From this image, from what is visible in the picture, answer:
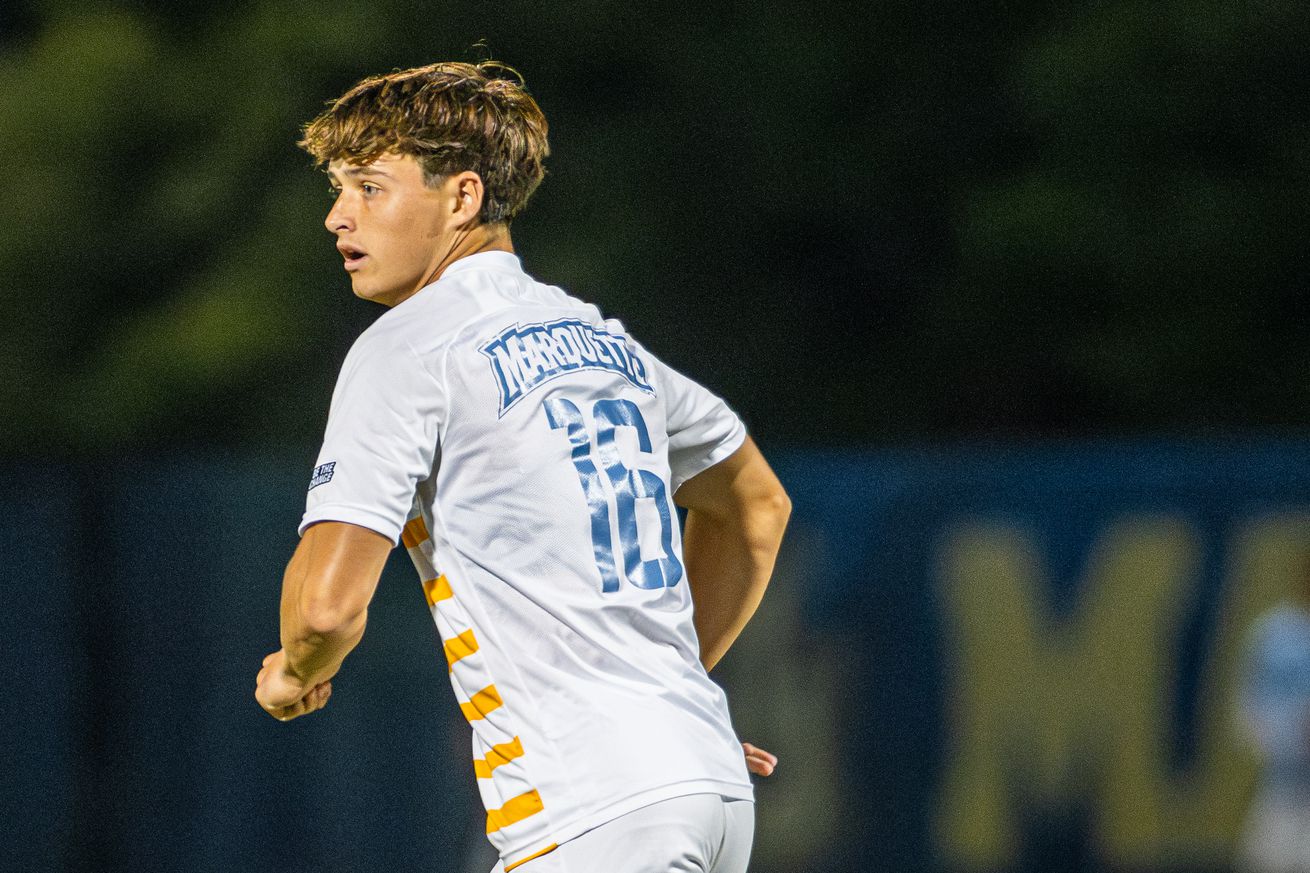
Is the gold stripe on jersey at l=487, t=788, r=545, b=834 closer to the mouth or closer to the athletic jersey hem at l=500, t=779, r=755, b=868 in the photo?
the athletic jersey hem at l=500, t=779, r=755, b=868

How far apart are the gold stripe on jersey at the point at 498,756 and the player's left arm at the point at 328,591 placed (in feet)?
0.85

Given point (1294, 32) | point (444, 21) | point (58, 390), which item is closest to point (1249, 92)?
point (1294, 32)

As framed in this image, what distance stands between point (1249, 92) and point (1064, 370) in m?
2.14

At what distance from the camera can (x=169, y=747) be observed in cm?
847

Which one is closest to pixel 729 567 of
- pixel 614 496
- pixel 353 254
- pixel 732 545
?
pixel 732 545

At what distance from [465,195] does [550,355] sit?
0.31 metres

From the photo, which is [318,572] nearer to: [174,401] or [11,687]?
[11,687]

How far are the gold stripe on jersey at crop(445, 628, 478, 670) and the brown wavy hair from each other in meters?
0.65

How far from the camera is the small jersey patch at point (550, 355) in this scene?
284 cm

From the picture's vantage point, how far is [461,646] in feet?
9.37

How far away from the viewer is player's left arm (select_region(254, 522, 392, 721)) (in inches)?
106

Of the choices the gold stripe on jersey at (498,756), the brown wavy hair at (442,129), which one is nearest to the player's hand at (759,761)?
the gold stripe on jersey at (498,756)

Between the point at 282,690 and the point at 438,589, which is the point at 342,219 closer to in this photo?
the point at 438,589

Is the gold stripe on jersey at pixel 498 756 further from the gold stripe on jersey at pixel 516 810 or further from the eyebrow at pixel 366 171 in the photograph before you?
the eyebrow at pixel 366 171
